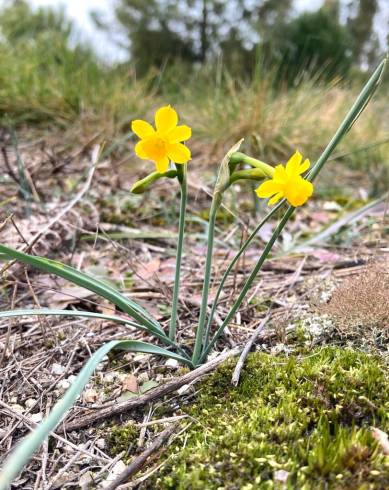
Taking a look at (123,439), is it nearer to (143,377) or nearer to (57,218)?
(143,377)

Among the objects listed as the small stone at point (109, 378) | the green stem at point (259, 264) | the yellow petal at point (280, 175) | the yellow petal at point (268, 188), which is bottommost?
the small stone at point (109, 378)

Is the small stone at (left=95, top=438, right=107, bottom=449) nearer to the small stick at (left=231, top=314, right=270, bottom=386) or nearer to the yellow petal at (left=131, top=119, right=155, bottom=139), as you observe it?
the small stick at (left=231, top=314, right=270, bottom=386)

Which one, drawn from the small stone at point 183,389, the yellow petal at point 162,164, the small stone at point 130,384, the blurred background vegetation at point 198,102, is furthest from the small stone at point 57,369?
the blurred background vegetation at point 198,102

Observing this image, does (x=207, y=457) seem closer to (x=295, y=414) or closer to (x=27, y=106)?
(x=295, y=414)

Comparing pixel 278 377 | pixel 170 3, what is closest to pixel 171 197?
pixel 278 377

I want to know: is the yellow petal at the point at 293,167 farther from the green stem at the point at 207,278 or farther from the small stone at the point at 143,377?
the small stone at the point at 143,377

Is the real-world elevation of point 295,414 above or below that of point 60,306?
above
